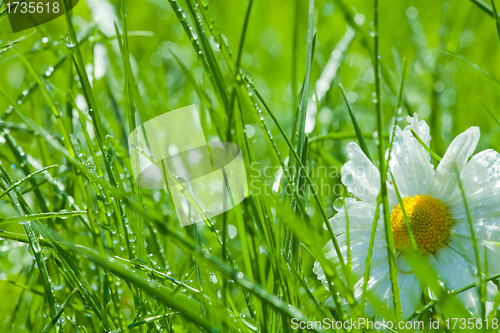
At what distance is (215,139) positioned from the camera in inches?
43.1

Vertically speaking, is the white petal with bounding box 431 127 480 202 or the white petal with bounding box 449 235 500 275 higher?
the white petal with bounding box 431 127 480 202

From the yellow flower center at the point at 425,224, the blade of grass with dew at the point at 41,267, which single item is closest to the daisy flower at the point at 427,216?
the yellow flower center at the point at 425,224

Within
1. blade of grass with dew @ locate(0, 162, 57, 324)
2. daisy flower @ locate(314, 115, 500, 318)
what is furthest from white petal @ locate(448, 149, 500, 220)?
blade of grass with dew @ locate(0, 162, 57, 324)

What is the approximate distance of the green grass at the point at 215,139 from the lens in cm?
39

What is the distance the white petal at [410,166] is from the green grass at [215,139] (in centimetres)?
5

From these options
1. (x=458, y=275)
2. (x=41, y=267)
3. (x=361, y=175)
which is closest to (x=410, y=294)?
(x=458, y=275)

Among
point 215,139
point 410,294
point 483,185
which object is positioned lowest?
point 410,294

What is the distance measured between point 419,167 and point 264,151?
579 millimetres

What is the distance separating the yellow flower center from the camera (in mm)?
487

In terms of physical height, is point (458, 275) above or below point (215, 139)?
below

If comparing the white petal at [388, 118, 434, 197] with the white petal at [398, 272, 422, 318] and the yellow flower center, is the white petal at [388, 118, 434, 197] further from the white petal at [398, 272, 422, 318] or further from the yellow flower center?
the white petal at [398, 272, 422, 318]

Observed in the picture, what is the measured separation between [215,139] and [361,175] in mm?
623

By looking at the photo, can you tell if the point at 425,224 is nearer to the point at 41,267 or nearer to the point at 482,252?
the point at 482,252

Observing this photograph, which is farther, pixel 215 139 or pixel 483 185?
pixel 215 139
